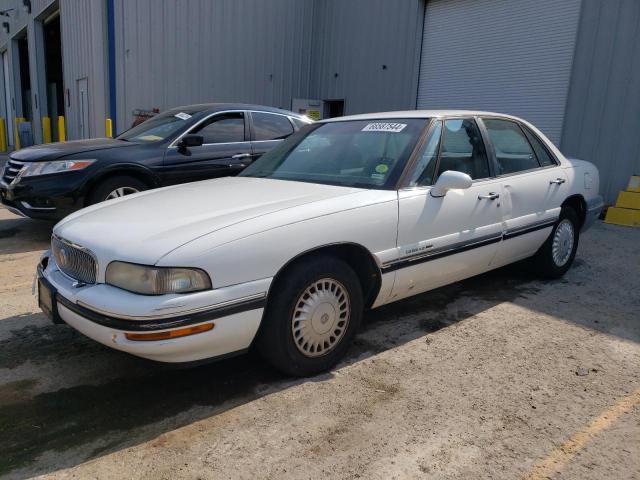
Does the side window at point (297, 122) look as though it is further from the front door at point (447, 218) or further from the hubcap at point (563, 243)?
the hubcap at point (563, 243)

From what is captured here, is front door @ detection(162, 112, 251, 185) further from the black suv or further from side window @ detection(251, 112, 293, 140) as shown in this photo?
side window @ detection(251, 112, 293, 140)

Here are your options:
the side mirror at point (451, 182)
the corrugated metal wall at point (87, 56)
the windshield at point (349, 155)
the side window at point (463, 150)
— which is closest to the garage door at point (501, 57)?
the side window at point (463, 150)

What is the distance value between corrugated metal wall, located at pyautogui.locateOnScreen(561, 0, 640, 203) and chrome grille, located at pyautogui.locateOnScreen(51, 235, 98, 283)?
357 inches

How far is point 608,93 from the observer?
8.95m

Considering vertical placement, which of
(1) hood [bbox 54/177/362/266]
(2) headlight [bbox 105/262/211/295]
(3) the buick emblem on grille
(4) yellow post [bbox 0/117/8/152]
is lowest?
(4) yellow post [bbox 0/117/8/152]

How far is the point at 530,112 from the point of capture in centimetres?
1033

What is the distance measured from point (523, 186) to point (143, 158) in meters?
3.96

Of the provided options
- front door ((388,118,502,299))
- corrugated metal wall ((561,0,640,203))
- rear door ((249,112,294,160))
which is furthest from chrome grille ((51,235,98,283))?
corrugated metal wall ((561,0,640,203))

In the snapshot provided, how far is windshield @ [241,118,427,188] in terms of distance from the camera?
325 centimetres

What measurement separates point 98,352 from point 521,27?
33.9 ft

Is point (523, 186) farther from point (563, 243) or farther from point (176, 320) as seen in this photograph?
point (176, 320)

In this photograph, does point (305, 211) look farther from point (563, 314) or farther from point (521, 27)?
point (521, 27)

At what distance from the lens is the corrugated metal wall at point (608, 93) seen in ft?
28.3

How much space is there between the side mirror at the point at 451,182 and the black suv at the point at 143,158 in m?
3.36
